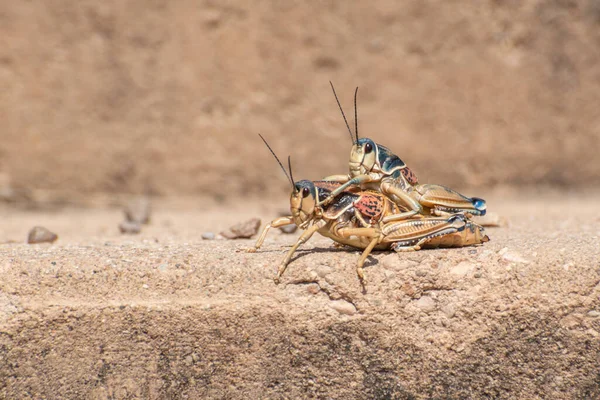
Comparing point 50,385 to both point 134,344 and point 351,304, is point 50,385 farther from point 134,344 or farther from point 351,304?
point 351,304

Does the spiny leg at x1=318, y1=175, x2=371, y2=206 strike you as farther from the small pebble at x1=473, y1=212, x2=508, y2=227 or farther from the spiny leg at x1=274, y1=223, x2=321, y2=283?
the small pebble at x1=473, y1=212, x2=508, y2=227

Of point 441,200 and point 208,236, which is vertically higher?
point 441,200

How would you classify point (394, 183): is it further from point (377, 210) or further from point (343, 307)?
point (343, 307)

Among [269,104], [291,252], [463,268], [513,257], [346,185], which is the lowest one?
[291,252]

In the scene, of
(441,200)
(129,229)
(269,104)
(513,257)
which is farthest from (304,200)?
(269,104)

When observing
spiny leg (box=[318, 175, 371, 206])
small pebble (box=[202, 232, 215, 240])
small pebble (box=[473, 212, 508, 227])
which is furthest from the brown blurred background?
spiny leg (box=[318, 175, 371, 206])

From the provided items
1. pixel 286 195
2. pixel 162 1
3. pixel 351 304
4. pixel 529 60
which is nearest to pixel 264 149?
pixel 286 195
